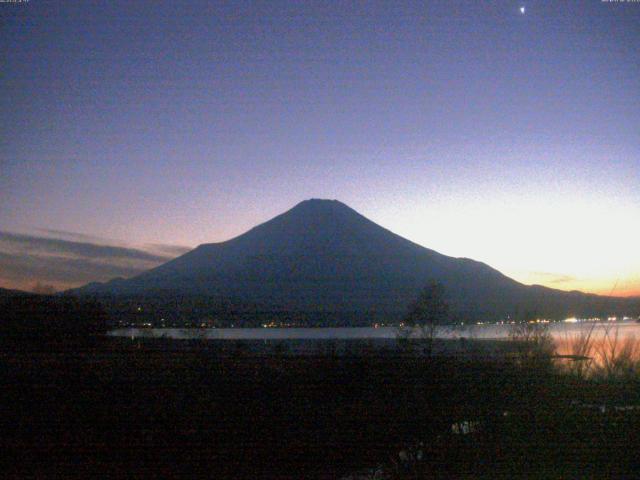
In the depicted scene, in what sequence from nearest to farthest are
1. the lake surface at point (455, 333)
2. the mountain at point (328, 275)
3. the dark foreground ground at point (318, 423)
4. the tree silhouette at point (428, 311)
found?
the dark foreground ground at point (318, 423)
the lake surface at point (455, 333)
the tree silhouette at point (428, 311)
the mountain at point (328, 275)

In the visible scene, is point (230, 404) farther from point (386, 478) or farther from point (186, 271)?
point (186, 271)

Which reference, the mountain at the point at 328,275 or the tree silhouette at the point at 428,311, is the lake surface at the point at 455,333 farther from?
the mountain at the point at 328,275

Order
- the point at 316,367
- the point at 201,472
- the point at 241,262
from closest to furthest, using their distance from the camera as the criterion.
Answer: the point at 201,472 → the point at 316,367 → the point at 241,262

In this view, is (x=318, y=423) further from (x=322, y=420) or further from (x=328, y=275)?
(x=328, y=275)

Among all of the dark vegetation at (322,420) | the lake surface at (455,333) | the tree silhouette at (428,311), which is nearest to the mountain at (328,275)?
the lake surface at (455,333)

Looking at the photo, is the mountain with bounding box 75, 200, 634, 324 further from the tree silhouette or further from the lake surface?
the tree silhouette

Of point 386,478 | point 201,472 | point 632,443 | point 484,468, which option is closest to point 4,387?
point 201,472

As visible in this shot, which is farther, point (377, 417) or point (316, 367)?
point (316, 367)

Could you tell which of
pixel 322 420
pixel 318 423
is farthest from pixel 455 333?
pixel 318 423
